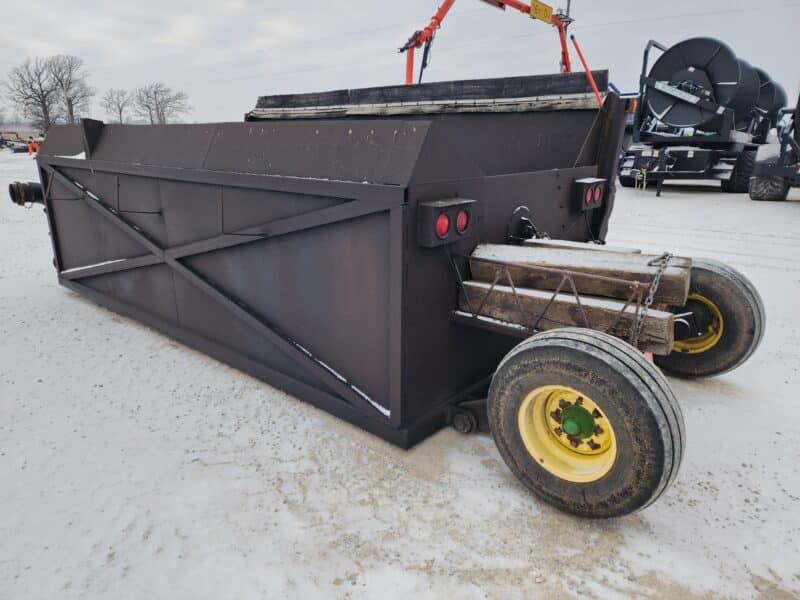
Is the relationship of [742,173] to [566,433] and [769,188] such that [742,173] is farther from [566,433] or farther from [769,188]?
[566,433]

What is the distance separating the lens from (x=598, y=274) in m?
2.21

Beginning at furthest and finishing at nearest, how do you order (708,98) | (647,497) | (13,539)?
1. (708,98)
2. (13,539)
3. (647,497)

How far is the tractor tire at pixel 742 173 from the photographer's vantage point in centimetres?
1212

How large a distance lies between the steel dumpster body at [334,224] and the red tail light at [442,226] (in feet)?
0.32

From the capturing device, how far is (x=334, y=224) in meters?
2.41

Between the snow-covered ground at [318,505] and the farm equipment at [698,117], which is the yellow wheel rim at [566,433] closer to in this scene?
the snow-covered ground at [318,505]

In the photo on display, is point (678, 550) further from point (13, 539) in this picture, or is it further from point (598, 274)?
point (13, 539)

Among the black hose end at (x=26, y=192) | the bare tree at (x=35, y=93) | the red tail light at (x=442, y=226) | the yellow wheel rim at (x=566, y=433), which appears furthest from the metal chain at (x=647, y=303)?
the bare tree at (x=35, y=93)

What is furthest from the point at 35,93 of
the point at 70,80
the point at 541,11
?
the point at 541,11

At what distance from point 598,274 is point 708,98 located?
1197cm

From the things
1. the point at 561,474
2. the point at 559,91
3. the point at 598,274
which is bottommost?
the point at 561,474

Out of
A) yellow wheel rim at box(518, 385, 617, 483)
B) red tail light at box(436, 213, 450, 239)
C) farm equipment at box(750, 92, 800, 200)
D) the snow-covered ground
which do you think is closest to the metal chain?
yellow wheel rim at box(518, 385, 617, 483)

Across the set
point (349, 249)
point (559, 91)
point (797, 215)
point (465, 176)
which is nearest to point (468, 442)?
point (349, 249)

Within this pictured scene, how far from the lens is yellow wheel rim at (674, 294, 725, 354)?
2938 mm
